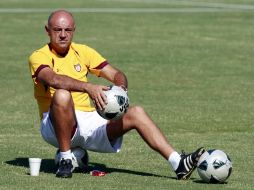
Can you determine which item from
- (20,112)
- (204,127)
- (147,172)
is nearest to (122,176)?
(147,172)

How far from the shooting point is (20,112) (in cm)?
1784

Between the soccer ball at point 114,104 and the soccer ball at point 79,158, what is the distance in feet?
2.82

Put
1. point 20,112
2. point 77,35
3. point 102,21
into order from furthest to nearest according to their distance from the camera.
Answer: point 102,21 → point 77,35 → point 20,112

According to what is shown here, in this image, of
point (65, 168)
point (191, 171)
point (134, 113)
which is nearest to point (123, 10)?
point (134, 113)

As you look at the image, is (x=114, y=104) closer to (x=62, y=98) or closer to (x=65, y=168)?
(x=62, y=98)

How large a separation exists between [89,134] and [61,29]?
1174mm

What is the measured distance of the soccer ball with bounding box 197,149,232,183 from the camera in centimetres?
1145

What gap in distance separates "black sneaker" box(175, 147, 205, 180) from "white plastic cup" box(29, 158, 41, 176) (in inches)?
56.9

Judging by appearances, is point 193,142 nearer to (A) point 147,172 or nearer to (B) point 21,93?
(A) point 147,172

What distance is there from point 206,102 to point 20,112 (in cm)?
336

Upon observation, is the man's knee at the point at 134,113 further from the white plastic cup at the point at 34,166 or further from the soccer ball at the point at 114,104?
the white plastic cup at the point at 34,166

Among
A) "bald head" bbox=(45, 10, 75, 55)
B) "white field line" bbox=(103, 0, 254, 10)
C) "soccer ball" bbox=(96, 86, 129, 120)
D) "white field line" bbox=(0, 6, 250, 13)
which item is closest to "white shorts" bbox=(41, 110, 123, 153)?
"soccer ball" bbox=(96, 86, 129, 120)

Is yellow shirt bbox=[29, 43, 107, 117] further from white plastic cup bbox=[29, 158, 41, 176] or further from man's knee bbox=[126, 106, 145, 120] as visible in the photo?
white plastic cup bbox=[29, 158, 41, 176]

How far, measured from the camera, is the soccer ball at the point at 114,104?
11.5 m
